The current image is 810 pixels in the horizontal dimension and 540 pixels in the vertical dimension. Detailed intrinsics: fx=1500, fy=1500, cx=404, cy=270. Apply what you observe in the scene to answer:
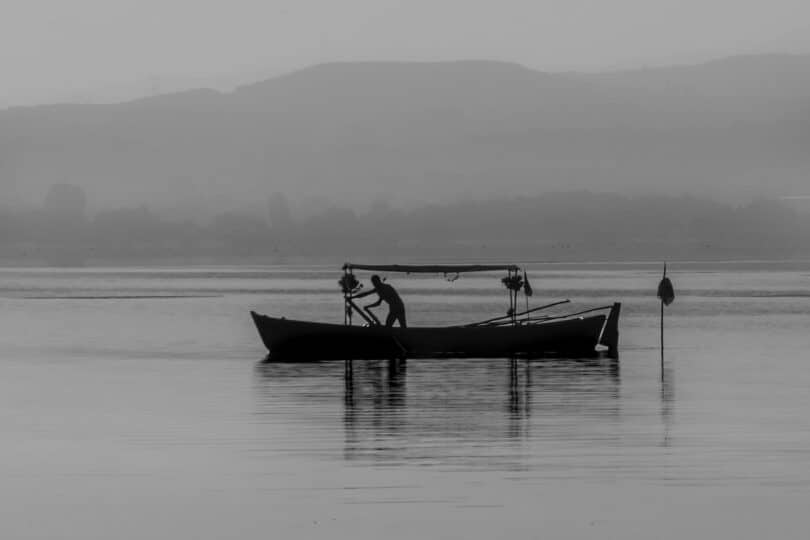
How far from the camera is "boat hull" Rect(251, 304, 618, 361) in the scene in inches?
1713

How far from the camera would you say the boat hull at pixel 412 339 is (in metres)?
43.5

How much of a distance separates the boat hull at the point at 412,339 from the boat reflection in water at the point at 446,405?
1.59 ft

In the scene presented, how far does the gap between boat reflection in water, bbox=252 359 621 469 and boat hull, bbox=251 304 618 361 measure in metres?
0.48

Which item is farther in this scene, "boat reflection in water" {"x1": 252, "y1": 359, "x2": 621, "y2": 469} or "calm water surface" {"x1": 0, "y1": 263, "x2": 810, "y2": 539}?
"boat reflection in water" {"x1": 252, "y1": 359, "x2": 621, "y2": 469}

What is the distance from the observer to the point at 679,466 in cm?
2053

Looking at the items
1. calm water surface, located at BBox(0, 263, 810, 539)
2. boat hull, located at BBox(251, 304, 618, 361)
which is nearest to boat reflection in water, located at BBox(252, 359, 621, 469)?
calm water surface, located at BBox(0, 263, 810, 539)

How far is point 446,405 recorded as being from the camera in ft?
98.7

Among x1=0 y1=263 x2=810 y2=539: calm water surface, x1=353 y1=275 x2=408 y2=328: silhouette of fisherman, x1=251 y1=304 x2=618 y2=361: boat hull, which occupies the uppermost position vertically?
x1=353 y1=275 x2=408 y2=328: silhouette of fisherman

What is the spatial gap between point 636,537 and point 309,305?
96.2m

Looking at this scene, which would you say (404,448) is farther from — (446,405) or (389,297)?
(389,297)

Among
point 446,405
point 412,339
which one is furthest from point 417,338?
point 446,405

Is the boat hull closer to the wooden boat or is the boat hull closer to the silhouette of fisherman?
the wooden boat

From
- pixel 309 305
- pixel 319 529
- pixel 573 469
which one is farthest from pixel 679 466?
pixel 309 305

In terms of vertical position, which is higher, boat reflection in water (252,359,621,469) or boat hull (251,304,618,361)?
boat hull (251,304,618,361)
